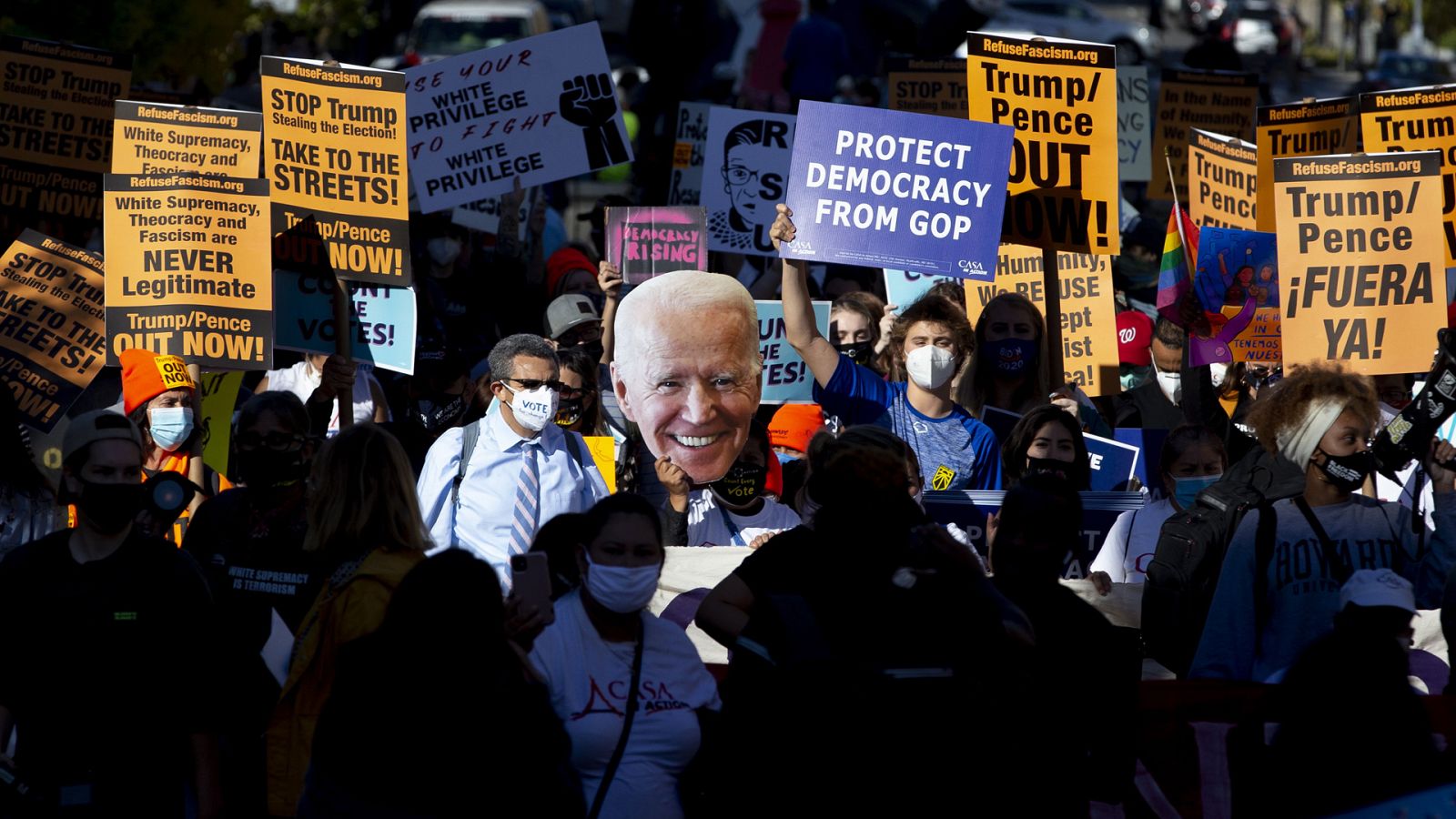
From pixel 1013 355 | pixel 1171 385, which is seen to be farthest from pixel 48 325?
pixel 1171 385

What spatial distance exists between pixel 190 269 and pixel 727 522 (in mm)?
2658

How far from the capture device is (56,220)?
32.6ft

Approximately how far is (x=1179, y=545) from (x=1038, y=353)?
A: 2.28m

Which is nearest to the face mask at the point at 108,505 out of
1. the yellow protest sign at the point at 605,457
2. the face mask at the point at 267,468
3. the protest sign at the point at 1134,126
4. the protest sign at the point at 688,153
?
the face mask at the point at 267,468

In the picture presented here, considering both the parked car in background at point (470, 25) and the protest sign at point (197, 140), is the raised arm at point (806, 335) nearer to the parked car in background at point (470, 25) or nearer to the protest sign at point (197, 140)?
the protest sign at point (197, 140)

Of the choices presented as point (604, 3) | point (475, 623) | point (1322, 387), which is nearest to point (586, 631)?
point (475, 623)

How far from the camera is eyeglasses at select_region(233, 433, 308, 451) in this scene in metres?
6.21

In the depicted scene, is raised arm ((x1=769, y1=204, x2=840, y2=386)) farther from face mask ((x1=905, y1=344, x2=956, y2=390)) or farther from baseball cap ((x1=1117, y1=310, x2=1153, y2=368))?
baseball cap ((x1=1117, y1=310, x2=1153, y2=368))

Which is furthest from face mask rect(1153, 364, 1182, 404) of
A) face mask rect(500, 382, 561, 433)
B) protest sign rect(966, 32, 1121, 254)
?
face mask rect(500, 382, 561, 433)

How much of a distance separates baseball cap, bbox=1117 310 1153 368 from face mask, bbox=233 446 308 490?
17.4ft

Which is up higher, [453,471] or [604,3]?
[604,3]

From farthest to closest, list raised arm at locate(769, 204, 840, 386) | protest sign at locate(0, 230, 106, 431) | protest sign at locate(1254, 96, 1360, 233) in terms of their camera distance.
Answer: protest sign at locate(1254, 96, 1360, 233), protest sign at locate(0, 230, 106, 431), raised arm at locate(769, 204, 840, 386)

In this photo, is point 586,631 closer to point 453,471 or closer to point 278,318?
point 453,471

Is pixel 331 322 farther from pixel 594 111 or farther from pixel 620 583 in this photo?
pixel 620 583
